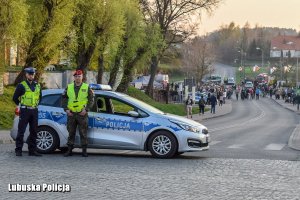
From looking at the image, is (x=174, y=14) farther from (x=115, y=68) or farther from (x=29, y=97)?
(x=29, y=97)

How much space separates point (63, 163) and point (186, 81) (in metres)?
36.7

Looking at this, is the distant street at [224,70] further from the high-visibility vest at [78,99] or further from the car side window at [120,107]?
the high-visibility vest at [78,99]

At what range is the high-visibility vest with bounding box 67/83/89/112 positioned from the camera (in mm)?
14305

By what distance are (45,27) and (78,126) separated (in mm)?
16640

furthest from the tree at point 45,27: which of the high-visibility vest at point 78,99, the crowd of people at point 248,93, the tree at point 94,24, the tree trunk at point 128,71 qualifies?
the crowd of people at point 248,93

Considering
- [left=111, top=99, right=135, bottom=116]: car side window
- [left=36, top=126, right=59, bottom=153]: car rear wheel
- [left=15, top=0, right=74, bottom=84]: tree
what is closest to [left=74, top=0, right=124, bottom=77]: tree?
[left=15, top=0, right=74, bottom=84]: tree

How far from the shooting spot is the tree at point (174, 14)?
57.2m

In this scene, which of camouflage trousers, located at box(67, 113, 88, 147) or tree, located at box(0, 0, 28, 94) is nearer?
camouflage trousers, located at box(67, 113, 88, 147)

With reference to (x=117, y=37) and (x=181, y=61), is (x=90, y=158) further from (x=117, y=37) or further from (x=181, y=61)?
(x=181, y=61)

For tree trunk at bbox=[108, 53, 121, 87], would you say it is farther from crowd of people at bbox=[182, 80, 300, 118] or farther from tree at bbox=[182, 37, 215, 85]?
tree at bbox=[182, 37, 215, 85]

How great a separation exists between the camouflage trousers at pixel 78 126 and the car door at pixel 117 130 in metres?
0.36

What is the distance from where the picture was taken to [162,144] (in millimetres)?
14570

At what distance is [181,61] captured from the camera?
367 feet

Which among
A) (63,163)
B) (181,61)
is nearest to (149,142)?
(63,163)
